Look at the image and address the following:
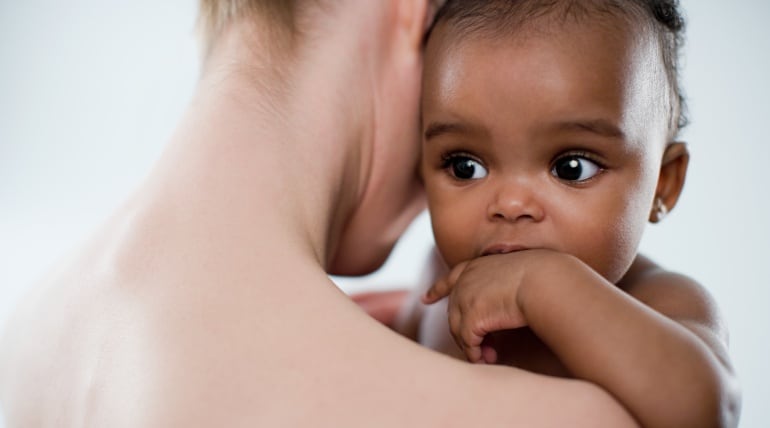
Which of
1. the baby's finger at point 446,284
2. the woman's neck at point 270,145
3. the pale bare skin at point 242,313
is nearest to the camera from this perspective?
the pale bare skin at point 242,313

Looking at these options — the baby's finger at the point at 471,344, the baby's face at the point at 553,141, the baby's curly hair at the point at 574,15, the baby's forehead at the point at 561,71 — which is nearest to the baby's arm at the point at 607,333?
the baby's finger at the point at 471,344

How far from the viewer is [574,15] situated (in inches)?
43.3

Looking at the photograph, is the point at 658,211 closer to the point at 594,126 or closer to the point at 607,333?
the point at 594,126

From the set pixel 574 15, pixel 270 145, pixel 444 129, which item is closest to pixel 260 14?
pixel 270 145

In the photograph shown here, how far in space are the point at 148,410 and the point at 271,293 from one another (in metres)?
0.14

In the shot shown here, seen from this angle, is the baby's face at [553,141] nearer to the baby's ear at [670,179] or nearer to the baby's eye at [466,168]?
the baby's eye at [466,168]

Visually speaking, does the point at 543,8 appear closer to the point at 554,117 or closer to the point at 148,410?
the point at 554,117

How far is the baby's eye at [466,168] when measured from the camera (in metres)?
1.15

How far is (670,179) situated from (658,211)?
0.18 ft

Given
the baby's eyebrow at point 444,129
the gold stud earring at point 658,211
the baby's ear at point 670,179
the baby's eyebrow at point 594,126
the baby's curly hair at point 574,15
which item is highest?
the baby's curly hair at point 574,15

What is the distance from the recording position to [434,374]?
76 centimetres

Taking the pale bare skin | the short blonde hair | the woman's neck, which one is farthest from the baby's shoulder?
the short blonde hair

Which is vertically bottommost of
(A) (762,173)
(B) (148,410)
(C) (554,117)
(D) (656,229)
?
(D) (656,229)

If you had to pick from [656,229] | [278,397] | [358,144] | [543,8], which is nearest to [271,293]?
[278,397]
